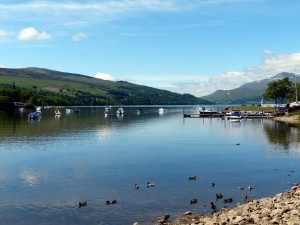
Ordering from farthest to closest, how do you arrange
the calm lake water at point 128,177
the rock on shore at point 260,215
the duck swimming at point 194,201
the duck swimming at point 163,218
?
1. the duck swimming at point 194,201
2. the calm lake water at point 128,177
3. the duck swimming at point 163,218
4. the rock on shore at point 260,215

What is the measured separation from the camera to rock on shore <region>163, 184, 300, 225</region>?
3055 centimetres

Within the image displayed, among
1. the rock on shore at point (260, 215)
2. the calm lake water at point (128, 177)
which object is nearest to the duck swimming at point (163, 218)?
the calm lake water at point (128, 177)

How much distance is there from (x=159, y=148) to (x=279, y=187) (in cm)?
4337

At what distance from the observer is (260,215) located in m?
32.6

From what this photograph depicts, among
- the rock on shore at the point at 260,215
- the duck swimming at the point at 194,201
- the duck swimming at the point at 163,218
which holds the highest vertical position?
the rock on shore at the point at 260,215

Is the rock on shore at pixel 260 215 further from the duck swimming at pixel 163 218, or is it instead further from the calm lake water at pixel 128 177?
the calm lake water at pixel 128 177

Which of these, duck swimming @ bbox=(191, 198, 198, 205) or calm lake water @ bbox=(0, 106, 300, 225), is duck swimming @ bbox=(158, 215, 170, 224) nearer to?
calm lake water @ bbox=(0, 106, 300, 225)

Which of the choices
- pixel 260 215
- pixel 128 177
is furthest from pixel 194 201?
pixel 128 177

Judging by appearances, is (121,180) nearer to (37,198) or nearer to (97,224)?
(37,198)

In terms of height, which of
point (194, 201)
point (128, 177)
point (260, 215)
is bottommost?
point (194, 201)

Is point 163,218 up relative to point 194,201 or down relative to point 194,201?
down

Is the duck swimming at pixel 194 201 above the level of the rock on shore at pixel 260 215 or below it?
below

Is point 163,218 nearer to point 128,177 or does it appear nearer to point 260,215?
point 260,215

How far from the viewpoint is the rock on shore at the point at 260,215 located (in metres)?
30.6
